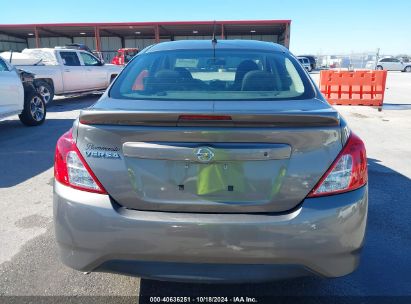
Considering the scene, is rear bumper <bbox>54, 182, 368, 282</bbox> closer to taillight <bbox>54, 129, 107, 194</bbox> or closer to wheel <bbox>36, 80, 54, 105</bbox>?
taillight <bbox>54, 129, 107, 194</bbox>

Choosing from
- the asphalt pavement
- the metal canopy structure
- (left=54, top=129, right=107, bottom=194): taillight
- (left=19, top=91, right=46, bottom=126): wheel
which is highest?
the metal canopy structure

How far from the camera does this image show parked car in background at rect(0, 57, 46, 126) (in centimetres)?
731

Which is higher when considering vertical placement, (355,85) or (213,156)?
(213,156)

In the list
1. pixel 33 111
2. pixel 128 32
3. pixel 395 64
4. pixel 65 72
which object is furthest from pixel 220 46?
pixel 395 64

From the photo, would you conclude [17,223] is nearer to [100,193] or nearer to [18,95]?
[100,193]

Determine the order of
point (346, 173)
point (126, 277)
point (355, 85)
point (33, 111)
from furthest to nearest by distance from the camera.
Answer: point (355, 85)
point (33, 111)
point (126, 277)
point (346, 173)

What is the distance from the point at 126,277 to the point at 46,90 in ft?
33.9

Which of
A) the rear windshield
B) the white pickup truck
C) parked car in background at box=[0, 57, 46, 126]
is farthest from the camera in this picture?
the white pickup truck

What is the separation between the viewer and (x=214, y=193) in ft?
6.43

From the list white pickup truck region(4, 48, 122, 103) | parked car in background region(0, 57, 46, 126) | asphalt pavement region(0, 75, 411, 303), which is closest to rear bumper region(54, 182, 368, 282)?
asphalt pavement region(0, 75, 411, 303)

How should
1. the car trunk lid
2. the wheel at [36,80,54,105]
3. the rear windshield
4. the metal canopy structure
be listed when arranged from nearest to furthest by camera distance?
the car trunk lid < the rear windshield < the wheel at [36,80,54,105] < the metal canopy structure

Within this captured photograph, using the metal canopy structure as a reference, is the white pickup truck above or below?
below

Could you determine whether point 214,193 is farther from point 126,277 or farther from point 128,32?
point 128,32

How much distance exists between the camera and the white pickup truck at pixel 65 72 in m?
11.6
